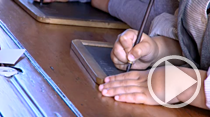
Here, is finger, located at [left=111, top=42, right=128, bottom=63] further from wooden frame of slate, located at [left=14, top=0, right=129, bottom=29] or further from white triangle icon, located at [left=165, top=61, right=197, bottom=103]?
wooden frame of slate, located at [left=14, top=0, right=129, bottom=29]

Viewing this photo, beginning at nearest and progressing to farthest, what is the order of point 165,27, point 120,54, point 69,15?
1. point 120,54
2. point 165,27
3. point 69,15

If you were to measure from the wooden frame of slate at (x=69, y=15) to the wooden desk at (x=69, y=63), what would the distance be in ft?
0.07

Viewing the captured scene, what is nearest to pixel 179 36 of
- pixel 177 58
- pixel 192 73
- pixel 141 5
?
pixel 177 58

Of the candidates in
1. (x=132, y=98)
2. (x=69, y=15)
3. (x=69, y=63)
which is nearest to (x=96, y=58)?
(x=69, y=63)

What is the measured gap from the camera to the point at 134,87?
775 mm

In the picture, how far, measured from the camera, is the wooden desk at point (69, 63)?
72cm

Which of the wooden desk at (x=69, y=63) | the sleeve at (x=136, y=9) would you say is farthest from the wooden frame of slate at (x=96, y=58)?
the sleeve at (x=136, y=9)

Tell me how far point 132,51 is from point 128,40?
0.03 m

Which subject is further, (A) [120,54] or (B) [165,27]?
(B) [165,27]

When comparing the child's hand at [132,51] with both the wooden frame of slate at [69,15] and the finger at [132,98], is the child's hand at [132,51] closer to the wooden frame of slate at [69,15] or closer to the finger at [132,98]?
the finger at [132,98]

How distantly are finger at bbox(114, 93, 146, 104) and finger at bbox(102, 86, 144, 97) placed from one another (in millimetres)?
11

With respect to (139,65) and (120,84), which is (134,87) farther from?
(139,65)

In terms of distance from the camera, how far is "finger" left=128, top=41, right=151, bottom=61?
830 mm

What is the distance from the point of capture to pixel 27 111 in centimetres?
62
